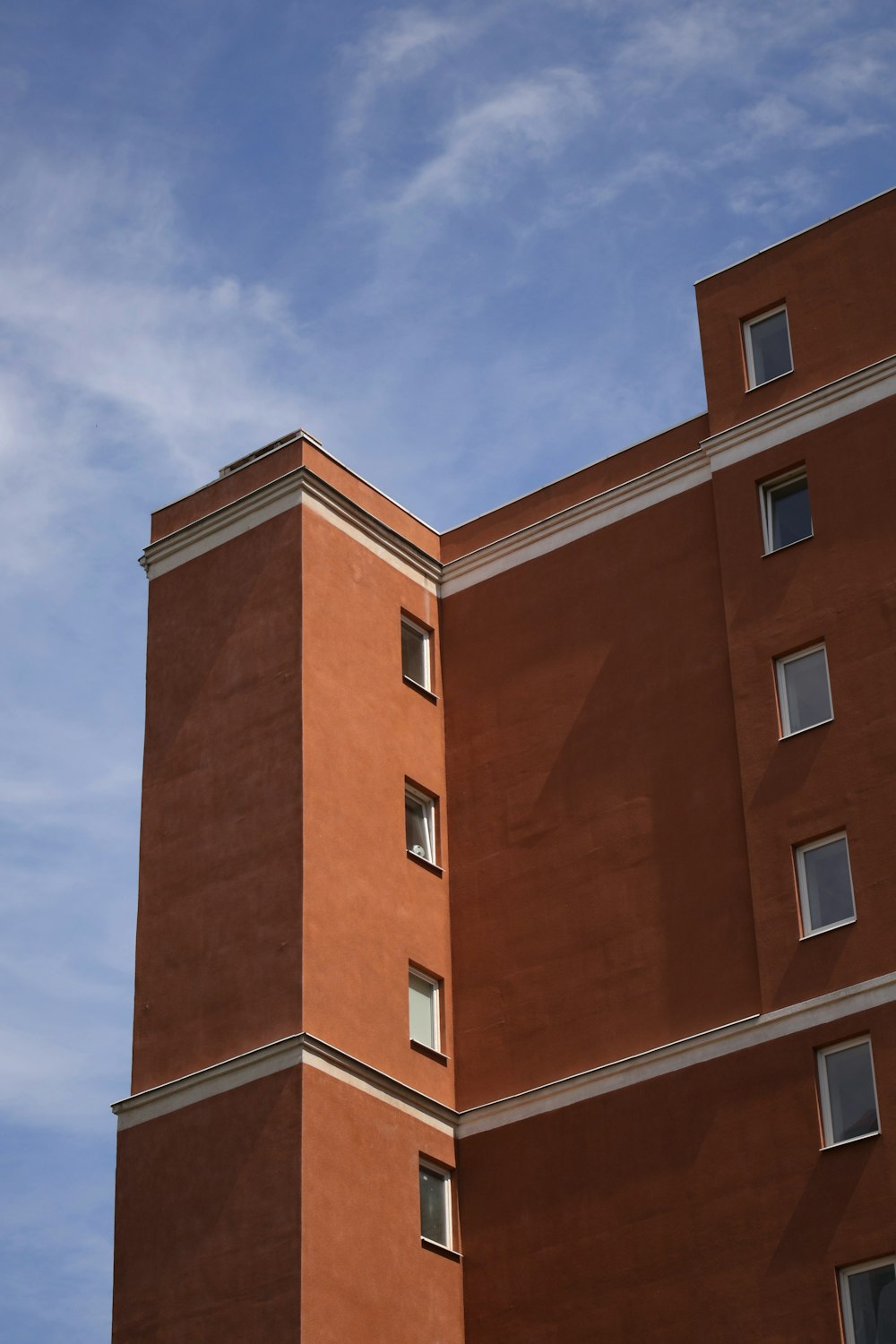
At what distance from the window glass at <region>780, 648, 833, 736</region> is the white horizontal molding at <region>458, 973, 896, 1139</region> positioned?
442 cm

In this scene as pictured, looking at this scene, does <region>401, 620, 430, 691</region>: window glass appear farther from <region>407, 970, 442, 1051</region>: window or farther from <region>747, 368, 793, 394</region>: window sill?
<region>747, 368, 793, 394</region>: window sill

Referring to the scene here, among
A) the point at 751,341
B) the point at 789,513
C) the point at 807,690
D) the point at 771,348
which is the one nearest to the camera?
the point at 807,690

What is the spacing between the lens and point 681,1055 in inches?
1264

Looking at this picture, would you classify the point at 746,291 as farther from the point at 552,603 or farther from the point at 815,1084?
the point at 815,1084

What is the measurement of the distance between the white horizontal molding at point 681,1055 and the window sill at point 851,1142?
147 centimetres

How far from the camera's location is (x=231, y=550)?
123 ft

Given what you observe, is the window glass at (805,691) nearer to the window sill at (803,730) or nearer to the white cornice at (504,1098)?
the window sill at (803,730)

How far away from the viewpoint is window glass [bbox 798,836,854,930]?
3153 cm

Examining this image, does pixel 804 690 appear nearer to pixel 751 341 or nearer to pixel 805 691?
pixel 805 691

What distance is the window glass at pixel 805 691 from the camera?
33094 millimetres

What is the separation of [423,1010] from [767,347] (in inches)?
486

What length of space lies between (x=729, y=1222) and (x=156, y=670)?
1377 centimetres

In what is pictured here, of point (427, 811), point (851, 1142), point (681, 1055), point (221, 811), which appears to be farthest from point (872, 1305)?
point (221, 811)

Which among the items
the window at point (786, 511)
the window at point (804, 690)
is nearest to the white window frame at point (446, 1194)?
the window at point (804, 690)
